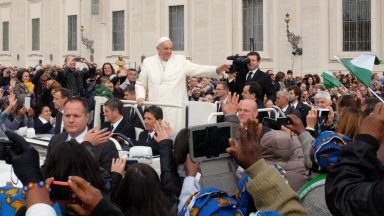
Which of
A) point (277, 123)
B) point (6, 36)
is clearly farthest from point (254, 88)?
point (6, 36)

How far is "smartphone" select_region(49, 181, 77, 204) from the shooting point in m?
2.84

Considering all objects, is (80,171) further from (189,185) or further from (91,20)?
(91,20)

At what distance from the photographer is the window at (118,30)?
1405 inches

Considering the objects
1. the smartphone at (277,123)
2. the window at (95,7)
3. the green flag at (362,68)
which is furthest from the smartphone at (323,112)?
the window at (95,7)

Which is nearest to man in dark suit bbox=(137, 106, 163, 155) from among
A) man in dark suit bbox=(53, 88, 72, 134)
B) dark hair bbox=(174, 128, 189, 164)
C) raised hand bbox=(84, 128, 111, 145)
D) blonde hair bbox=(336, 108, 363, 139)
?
man in dark suit bbox=(53, 88, 72, 134)

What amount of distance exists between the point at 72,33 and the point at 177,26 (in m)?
9.55

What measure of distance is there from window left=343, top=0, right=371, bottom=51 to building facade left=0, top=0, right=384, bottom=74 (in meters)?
0.04

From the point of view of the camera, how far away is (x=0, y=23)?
A: 47.2m

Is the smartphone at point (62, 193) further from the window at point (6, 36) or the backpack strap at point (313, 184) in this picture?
the window at point (6, 36)

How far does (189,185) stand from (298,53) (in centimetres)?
2341

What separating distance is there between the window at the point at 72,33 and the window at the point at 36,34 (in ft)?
14.4

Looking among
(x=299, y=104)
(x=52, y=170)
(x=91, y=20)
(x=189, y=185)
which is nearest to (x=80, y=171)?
(x=52, y=170)

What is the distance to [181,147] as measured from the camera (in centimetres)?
456

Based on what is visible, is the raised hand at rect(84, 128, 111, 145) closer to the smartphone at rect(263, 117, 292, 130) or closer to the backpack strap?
the smartphone at rect(263, 117, 292, 130)
